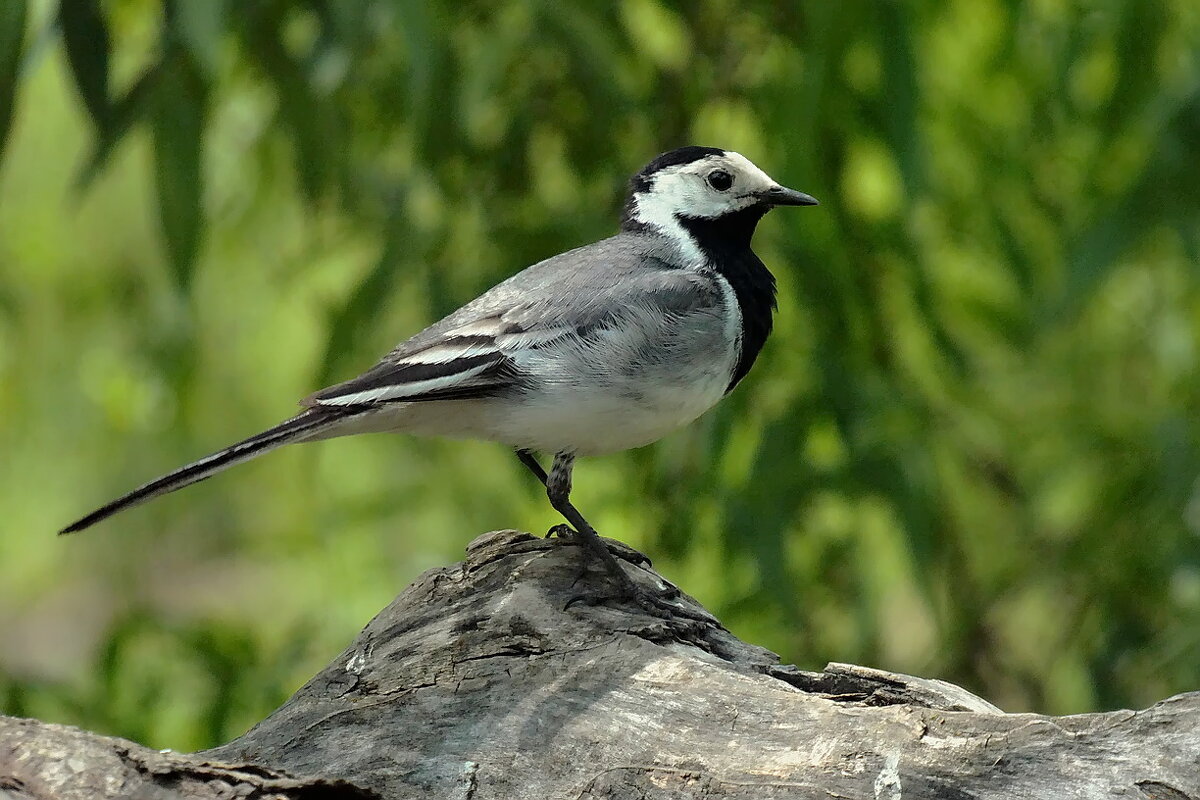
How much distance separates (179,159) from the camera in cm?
382

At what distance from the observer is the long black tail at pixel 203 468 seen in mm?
3125

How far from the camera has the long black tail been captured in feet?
10.3

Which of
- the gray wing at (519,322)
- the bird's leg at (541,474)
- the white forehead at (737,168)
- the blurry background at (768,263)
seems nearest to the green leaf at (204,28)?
the blurry background at (768,263)

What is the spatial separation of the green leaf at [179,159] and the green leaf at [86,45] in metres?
0.18

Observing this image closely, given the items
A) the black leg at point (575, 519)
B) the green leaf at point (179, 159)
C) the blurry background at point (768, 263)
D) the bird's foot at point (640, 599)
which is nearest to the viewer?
the bird's foot at point (640, 599)

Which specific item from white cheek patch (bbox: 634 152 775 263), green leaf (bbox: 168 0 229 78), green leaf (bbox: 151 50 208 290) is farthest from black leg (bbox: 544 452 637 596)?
green leaf (bbox: 168 0 229 78)

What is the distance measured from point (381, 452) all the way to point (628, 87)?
225cm

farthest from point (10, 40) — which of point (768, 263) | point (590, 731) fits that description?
point (768, 263)

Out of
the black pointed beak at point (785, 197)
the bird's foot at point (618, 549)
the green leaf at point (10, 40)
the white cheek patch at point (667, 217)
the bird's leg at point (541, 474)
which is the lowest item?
the bird's foot at point (618, 549)

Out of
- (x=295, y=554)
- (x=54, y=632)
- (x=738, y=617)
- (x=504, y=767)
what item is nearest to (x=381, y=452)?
(x=295, y=554)

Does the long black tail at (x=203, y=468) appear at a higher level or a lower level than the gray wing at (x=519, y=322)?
lower

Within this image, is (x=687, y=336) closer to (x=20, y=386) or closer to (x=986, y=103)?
(x=986, y=103)

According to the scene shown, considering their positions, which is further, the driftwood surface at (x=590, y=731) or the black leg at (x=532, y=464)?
the black leg at (x=532, y=464)

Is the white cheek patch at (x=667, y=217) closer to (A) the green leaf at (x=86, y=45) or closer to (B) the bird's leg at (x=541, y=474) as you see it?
(B) the bird's leg at (x=541, y=474)
